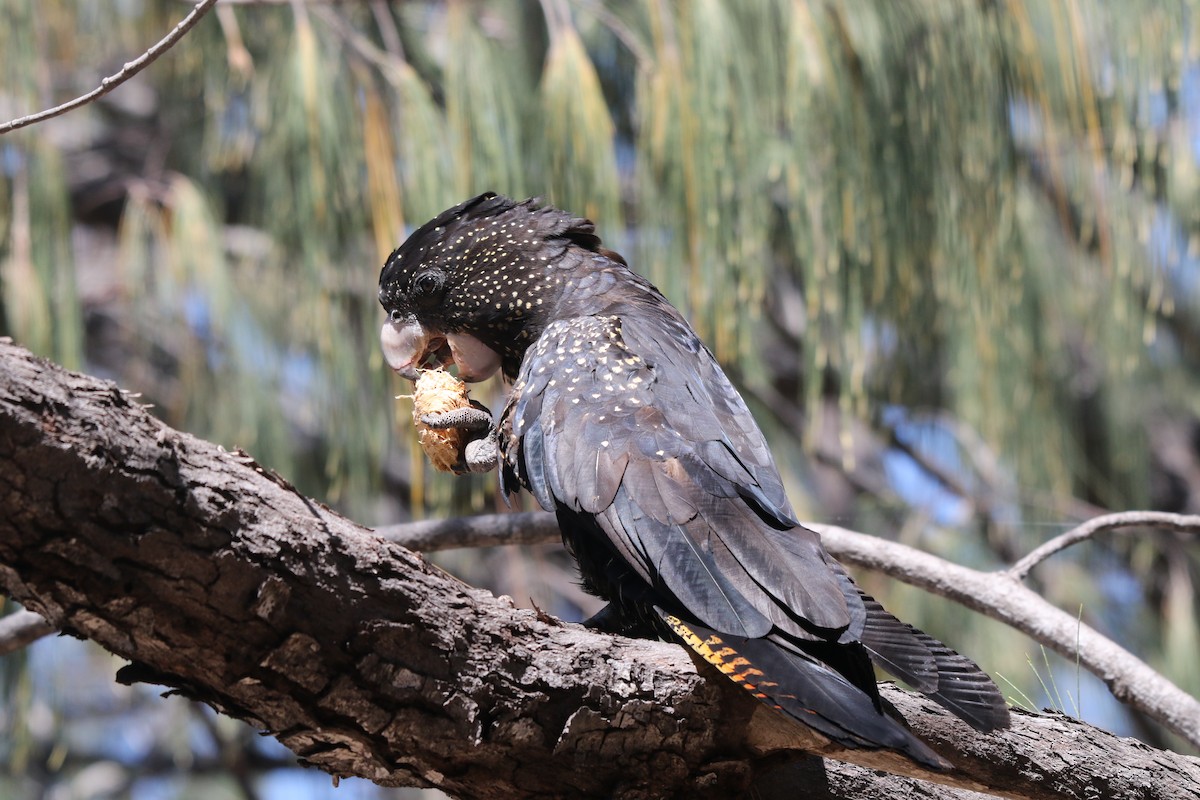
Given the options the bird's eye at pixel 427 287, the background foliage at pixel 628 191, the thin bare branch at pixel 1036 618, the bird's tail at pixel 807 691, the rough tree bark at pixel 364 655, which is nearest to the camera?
the rough tree bark at pixel 364 655

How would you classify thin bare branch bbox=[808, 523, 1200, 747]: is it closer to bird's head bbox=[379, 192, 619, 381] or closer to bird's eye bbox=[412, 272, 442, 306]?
bird's head bbox=[379, 192, 619, 381]

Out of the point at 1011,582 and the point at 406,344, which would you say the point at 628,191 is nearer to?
the point at 406,344

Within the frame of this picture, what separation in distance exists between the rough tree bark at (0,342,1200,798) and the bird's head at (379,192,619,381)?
806 mm

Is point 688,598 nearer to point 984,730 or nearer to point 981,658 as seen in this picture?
point 984,730

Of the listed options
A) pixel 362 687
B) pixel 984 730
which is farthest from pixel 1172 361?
pixel 362 687

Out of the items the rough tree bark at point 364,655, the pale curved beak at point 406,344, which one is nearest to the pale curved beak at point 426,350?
the pale curved beak at point 406,344

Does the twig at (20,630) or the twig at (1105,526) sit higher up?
the twig at (1105,526)

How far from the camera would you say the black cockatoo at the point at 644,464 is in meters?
Answer: 1.29

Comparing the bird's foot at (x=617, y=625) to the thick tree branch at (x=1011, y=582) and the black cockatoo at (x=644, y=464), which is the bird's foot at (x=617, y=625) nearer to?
the black cockatoo at (x=644, y=464)

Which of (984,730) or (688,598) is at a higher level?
(688,598)

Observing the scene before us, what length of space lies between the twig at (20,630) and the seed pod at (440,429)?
0.67 meters

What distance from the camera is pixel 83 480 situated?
3.30 ft

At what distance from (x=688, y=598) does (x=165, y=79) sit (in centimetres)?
310

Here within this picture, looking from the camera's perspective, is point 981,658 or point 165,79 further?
point 165,79
